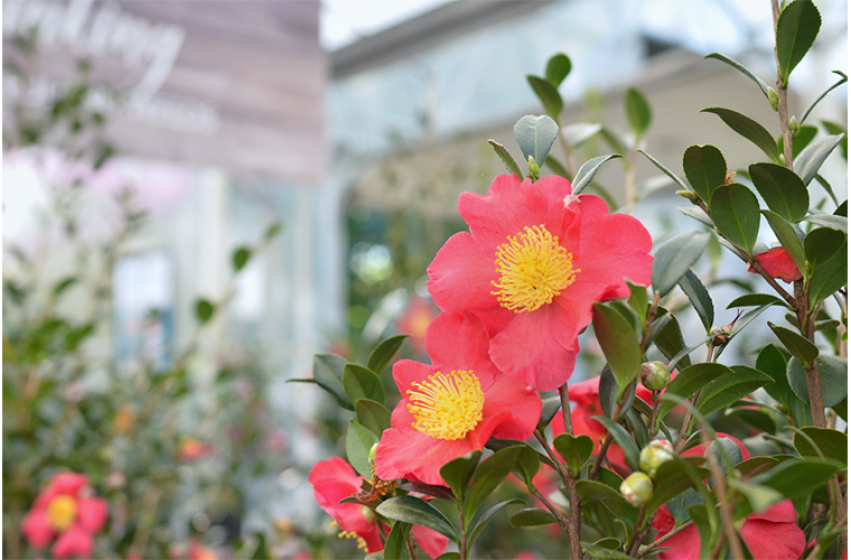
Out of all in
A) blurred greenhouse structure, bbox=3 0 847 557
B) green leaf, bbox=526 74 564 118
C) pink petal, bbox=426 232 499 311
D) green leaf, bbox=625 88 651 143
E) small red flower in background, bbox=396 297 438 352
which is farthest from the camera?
small red flower in background, bbox=396 297 438 352

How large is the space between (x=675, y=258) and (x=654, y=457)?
0.08 m

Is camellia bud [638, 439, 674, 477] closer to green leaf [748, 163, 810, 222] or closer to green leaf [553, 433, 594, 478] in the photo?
green leaf [553, 433, 594, 478]

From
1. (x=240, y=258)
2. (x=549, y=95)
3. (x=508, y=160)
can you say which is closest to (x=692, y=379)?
(x=508, y=160)

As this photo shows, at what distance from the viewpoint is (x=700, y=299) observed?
33cm

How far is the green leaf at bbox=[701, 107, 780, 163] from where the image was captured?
34 centimetres

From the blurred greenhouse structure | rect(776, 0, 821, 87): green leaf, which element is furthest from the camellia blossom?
the blurred greenhouse structure

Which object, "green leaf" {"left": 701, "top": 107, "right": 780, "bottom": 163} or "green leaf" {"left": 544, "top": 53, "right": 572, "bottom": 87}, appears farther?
"green leaf" {"left": 544, "top": 53, "right": 572, "bottom": 87}

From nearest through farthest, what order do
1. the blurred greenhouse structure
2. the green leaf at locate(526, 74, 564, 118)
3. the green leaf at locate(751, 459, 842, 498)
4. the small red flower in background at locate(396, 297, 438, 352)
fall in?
1. the green leaf at locate(751, 459, 842, 498)
2. the green leaf at locate(526, 74, 564, 118)
3. the blurred greenhouse structure
4. the small red flower in background at locate(396, 297, 438, 352)

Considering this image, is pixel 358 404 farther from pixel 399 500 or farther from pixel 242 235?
pixel 242 235

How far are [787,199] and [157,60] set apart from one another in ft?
6.03

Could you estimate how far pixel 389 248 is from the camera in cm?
236

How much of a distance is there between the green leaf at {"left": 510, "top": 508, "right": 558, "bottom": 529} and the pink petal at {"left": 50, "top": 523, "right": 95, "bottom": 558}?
932 millimetres

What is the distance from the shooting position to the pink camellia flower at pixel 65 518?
1.01 meters

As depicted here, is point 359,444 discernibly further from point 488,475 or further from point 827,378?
point 827,378
